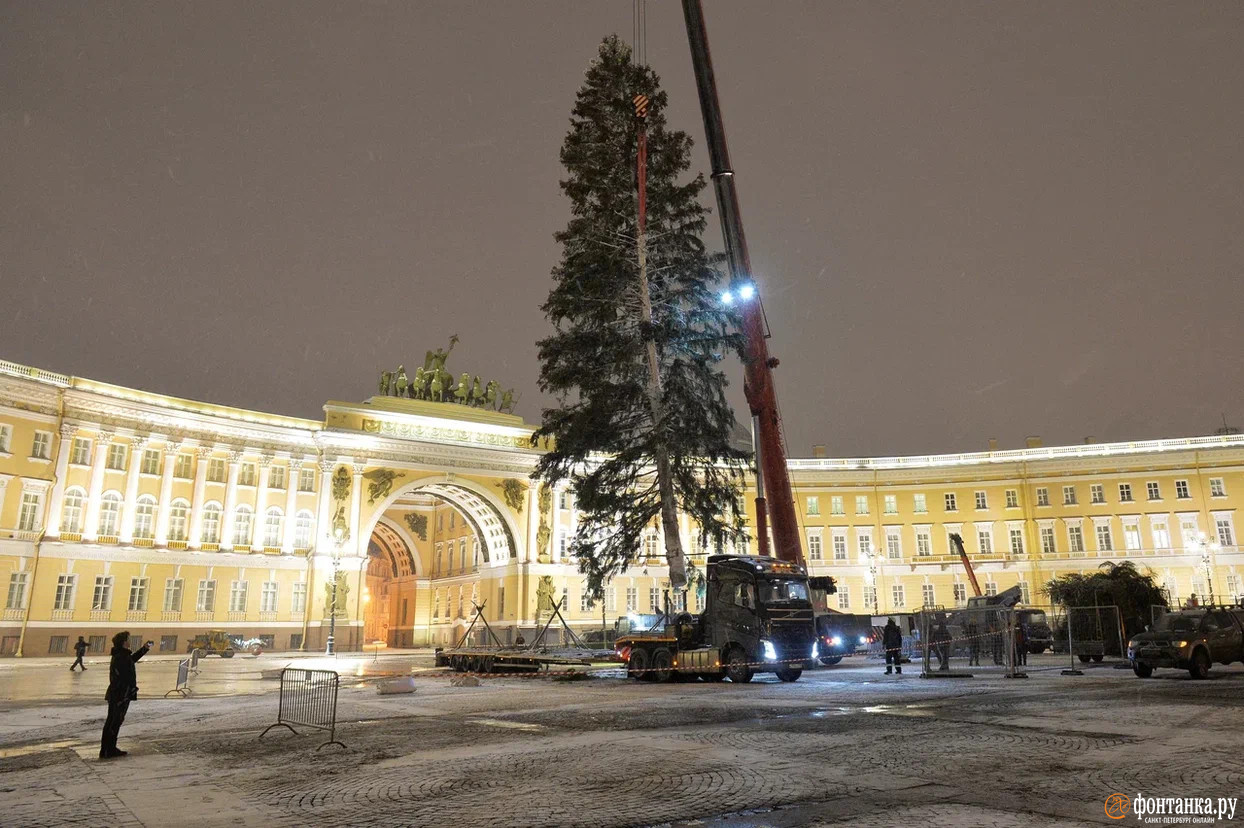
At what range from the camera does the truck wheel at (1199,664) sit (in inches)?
711

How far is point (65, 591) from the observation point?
4194 cm

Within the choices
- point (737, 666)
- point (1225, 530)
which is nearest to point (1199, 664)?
point (737, 666)

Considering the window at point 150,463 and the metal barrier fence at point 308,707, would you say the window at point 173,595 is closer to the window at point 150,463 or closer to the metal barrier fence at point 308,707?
the window at point 150,463

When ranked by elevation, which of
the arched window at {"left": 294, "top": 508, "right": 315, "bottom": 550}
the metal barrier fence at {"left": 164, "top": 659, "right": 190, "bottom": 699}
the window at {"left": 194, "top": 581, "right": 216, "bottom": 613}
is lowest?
the metal barrier fence at {"left": 164, "top": 659, "right": 190, "bottom": 699}

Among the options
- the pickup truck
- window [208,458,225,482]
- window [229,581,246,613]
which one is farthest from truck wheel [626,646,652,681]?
window [208,458,225,482]

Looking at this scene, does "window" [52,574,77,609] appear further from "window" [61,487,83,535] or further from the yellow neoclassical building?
"window" [61,487,83,535]

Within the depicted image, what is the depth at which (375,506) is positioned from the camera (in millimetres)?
52281

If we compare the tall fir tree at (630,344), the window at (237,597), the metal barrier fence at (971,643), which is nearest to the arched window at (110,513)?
the window at (237,597)

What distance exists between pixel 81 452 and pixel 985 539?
61422 mm

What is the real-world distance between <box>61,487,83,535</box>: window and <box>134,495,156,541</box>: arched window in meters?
2.75

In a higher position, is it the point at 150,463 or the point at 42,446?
the point at 42,446

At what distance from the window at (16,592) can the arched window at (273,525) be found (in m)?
12.0

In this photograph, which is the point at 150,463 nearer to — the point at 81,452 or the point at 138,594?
the point at 81,452

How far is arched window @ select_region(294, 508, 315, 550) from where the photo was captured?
50312 mm
